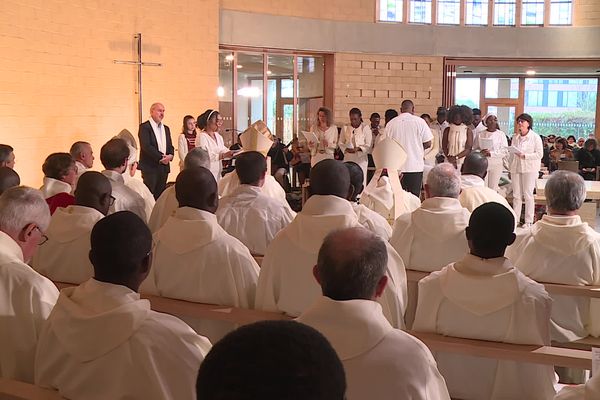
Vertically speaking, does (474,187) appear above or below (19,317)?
above

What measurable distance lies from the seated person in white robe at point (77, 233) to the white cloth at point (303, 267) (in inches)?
43.8

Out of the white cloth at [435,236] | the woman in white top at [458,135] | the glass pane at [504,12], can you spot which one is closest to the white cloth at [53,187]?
the white cloth at [435,236]

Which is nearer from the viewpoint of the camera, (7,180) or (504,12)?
(7,180)

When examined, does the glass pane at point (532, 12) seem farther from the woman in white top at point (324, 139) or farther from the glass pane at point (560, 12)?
the woman in white top at point (324, 139)

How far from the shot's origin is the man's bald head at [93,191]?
438 centimetres

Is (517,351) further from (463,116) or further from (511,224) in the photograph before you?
(463,116)

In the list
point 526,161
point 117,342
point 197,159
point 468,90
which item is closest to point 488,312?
point 117,342

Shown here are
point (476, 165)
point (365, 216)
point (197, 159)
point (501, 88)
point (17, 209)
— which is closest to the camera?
point (17, 209)

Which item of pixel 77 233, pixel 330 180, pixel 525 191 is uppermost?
pixel 330 180

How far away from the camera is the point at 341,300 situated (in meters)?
2.30

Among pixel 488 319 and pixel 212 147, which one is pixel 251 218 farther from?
pixel 212 147

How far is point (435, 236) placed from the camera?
4.91 metres

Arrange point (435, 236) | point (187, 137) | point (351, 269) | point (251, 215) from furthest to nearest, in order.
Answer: point (187, 137), point (251, 215), point (435, 236), point (351, 269)

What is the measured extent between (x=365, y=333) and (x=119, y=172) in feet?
14.1
